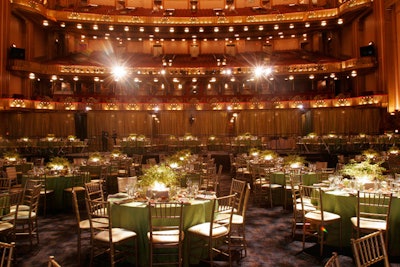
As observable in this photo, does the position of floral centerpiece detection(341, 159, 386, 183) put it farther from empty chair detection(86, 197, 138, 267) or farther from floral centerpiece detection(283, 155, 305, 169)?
empty chair detection(86, 197, 138, 267)

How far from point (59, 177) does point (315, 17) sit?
77.1 ft

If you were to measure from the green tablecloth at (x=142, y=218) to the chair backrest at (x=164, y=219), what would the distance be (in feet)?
0.42

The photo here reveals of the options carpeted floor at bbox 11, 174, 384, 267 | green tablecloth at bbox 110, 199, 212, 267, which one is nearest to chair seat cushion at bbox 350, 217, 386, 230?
carpeted floor at bbox 11, 174, 384, 267

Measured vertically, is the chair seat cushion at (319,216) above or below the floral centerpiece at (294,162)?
below

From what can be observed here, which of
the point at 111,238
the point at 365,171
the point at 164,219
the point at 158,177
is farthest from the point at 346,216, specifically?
the point at 111,238

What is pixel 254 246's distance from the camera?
6203 mm

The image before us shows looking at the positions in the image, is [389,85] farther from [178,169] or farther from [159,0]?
[159,0]

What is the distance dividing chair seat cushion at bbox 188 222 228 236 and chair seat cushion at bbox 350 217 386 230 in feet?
6.41

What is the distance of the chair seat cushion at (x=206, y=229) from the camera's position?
5.07 m

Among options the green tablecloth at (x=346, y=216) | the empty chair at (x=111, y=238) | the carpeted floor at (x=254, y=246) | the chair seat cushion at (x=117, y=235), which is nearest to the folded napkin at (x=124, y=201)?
the empty chair at (x=111, y=238)

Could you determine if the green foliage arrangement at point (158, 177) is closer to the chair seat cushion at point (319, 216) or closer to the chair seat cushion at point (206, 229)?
the chair seat cushion at point (206, 229)

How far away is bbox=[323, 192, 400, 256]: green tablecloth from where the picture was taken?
5484mm

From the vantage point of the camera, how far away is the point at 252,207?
30.3 ft

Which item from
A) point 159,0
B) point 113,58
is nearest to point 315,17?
point 159,0
